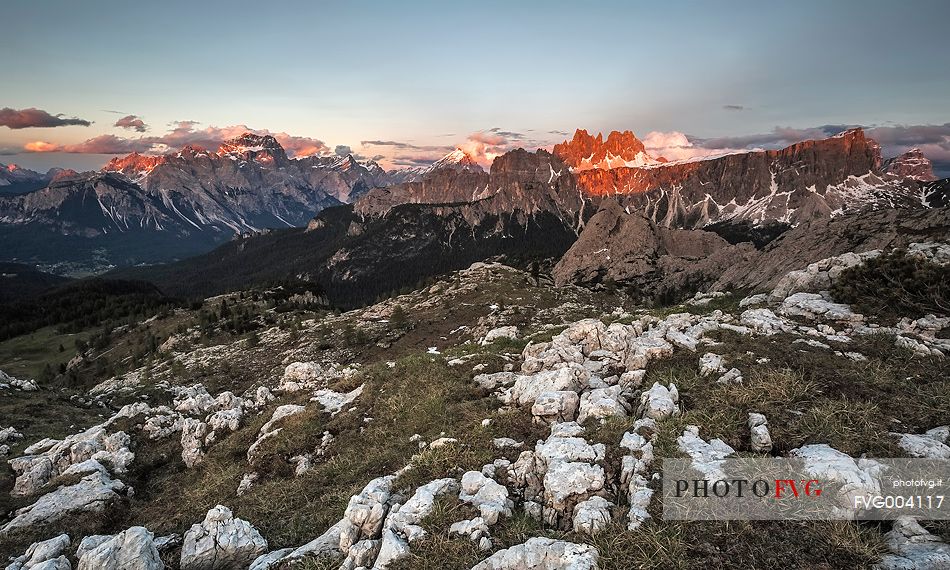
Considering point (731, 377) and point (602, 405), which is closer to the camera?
point (602, 405)

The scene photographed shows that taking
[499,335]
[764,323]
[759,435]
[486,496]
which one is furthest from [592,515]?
[499,335]

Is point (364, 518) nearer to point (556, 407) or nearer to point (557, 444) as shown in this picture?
point (557, 444)

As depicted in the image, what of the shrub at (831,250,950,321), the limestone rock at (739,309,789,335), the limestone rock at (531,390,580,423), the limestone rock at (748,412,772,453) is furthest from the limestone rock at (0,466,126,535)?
the shrub at (831,250,950,321)

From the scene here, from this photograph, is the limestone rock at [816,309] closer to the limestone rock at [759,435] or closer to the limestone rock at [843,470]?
the limestone rock at [759,435]

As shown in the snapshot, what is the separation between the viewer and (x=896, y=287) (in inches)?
773

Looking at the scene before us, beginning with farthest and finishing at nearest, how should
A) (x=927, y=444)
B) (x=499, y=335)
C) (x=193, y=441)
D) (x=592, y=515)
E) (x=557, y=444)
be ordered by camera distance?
1. (x=499, y=335)
2. (x=193, y=441)
3. (x=557, y=444)
4. (x=927, y=444)
5. (x=592, y=515)

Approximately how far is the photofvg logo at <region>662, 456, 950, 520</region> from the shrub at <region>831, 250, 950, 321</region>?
1336cm

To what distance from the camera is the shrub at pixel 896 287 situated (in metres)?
18.4

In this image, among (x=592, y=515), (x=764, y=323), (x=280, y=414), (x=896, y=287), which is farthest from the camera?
(x=896, y=287)

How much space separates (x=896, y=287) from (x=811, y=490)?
1739cm

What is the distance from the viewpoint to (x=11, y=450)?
22.2 meters

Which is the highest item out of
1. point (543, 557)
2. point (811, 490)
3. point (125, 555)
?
point (811, 490)

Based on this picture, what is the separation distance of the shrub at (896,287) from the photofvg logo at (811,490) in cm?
1336

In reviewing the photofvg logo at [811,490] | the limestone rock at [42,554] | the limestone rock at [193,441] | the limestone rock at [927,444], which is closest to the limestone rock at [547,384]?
the photofvg logo at [811,490]
